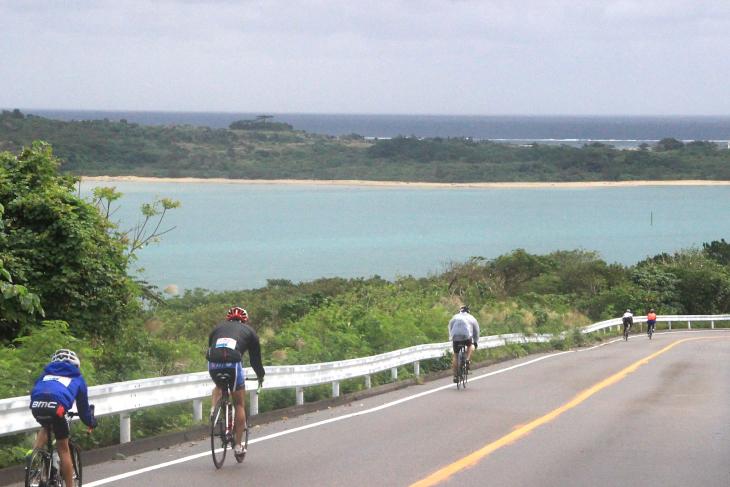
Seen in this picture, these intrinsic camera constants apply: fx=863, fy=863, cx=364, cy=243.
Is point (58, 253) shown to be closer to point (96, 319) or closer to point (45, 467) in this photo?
point (96, 319)

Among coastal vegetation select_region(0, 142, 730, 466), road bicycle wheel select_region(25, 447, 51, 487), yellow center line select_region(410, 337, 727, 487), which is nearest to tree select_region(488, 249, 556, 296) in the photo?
coastal vegetation select_region(0, 142, 730, 466)

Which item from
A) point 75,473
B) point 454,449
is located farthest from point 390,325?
point 75,473

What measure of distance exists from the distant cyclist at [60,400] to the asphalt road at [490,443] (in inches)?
48.9

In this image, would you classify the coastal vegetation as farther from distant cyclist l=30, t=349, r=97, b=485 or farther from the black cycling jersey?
the black cycling jersey

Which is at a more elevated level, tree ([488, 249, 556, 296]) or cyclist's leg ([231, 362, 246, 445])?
cyclist's leg ([231, 362, 246, 445])

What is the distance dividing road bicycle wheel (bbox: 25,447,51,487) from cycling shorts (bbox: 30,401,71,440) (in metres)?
0.16

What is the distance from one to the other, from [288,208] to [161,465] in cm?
12885

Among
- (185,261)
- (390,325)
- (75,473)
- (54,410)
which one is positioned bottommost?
(185,261)

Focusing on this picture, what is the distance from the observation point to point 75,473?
22.8 ft

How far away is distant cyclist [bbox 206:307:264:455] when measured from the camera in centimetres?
827

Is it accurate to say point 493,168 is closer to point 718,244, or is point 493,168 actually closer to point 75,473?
point 718,244

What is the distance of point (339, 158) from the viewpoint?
174 meters

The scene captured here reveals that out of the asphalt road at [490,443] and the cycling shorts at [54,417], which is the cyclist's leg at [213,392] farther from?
the cycling shorts at [54,417]

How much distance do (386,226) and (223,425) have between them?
358 ft
